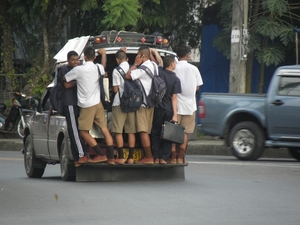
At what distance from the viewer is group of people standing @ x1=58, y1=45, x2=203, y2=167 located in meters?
12.1

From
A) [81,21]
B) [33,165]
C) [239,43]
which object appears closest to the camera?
[33,165]

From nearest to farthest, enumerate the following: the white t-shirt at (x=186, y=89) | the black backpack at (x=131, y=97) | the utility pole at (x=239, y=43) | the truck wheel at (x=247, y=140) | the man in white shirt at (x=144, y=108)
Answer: the black backpack at (x=131, y=97)
the man in white shirt at (x=144, y=108)
the white t-shirt at (x=186, y=89)
the truck wheel at (x=247, y=140)
the utility pole at (x=239, y=43)

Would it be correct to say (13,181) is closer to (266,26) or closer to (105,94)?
(105,94)

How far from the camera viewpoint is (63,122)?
41.6 feet

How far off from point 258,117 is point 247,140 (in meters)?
0.50

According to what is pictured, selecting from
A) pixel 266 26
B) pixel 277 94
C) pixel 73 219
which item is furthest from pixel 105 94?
pixel 266 26

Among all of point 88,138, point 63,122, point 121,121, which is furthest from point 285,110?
point 88,138

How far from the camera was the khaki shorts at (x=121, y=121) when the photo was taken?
12.3m

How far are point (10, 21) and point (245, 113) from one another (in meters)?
9.58

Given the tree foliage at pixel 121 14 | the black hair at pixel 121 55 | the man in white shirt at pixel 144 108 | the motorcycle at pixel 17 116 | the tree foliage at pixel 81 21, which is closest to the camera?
the man in white shirt at pixel 144 108

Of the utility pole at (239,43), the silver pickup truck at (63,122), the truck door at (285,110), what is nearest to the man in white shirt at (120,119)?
the silver pickup truck at (63,122)

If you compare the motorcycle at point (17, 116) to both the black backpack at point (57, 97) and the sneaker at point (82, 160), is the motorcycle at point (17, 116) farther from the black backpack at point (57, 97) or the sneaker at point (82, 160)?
the sneaker at point (82, 160)

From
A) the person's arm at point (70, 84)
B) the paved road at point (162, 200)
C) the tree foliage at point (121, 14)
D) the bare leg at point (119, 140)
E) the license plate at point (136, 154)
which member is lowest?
the paved road at point (162, 200)

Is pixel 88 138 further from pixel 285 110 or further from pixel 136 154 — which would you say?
pixel 285 110
